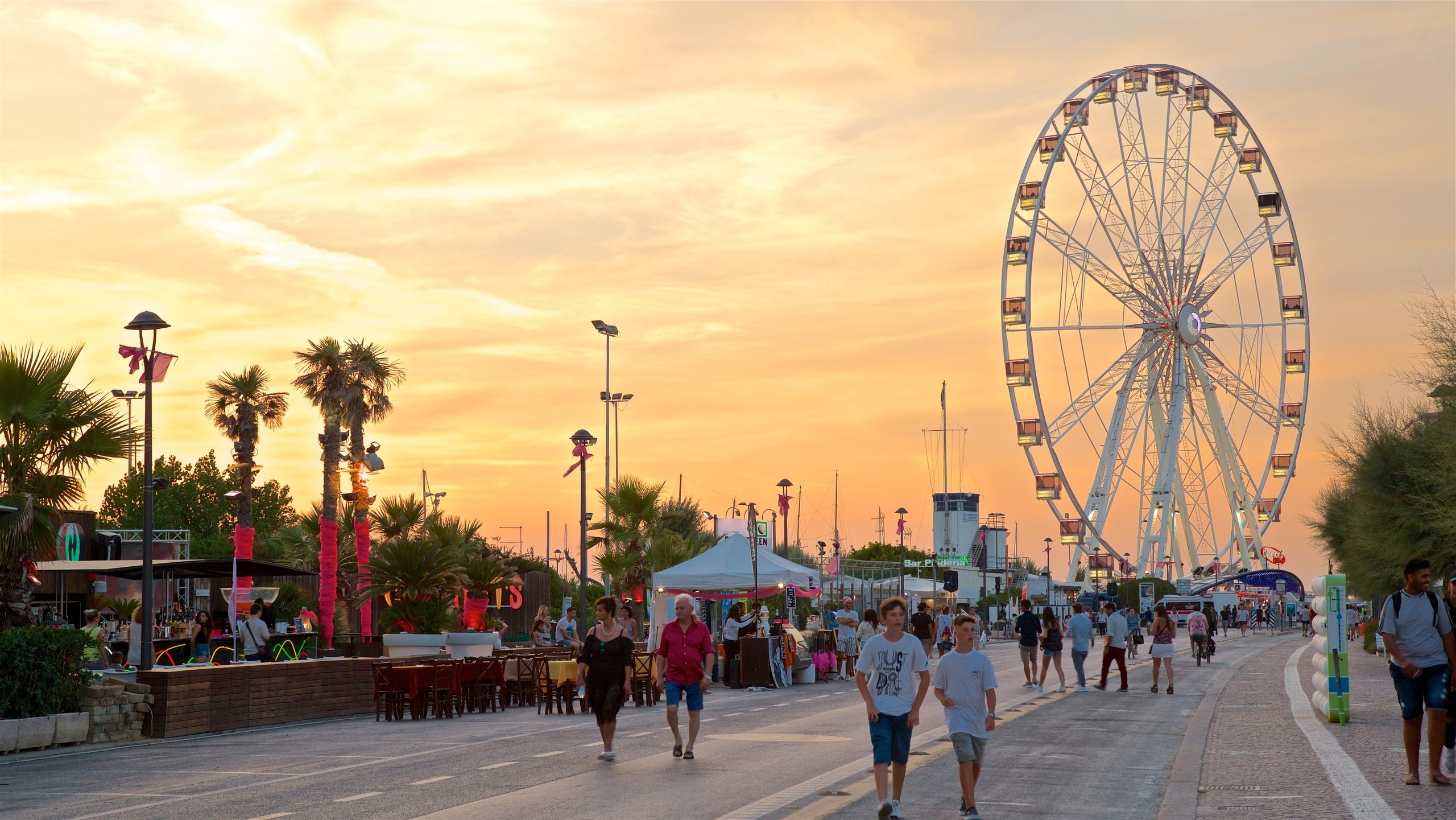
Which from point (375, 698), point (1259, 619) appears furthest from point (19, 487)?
point (1259, 619)

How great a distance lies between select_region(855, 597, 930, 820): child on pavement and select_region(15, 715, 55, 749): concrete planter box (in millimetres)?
11380

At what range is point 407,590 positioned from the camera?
3067cm

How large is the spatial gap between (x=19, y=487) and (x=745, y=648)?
51.1 ft

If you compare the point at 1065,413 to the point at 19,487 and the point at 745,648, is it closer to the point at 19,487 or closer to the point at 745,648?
the point at 745,648

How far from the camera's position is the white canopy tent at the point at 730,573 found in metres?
33.5

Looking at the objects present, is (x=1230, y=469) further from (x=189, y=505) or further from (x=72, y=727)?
(x=189, y=505)

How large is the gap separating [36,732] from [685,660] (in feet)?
26.1

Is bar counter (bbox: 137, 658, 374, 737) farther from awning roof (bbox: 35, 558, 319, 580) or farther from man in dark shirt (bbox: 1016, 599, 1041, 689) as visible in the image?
man in dark shirt (bbox: 1016, 599, 1041, 689)

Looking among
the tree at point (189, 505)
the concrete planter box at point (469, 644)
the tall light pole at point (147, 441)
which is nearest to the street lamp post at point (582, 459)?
the concrete planter box at point (469, 644)

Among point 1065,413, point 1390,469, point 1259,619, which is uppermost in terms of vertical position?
point 1065,413

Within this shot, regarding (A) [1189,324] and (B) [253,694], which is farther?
(A) [1189,324]

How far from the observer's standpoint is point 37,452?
1942 centimetres

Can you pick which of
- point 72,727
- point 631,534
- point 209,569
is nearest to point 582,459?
point 631,534

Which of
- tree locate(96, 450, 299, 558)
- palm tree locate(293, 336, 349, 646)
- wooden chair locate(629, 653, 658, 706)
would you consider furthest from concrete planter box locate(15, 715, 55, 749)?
tree locate(96, 450, 299, 558)
